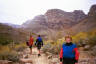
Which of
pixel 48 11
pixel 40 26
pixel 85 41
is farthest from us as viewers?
pixel 48 11

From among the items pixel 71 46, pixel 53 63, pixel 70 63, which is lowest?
pixel 53 63

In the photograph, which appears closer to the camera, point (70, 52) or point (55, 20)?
point (70, 52)

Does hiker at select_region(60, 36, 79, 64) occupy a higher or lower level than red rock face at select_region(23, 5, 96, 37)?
lower

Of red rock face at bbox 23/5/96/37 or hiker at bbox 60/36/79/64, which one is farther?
red rock face at bbox 23/5/96/37

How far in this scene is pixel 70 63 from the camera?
5547mm

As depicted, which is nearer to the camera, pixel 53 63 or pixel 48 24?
pixel 53 63

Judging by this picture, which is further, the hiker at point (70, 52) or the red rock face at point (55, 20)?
the red rock face at point (55, 20)

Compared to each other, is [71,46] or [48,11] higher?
[48,11]

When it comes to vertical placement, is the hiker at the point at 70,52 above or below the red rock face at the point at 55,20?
below

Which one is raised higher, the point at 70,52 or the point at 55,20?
the point at 55,20

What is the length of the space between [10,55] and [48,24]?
7938cm

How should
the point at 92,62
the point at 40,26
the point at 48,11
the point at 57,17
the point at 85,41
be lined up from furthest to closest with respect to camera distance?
the point at 48,11
the point at 57,17
the point at 40,26
the point at 85,41
the point at 92,62

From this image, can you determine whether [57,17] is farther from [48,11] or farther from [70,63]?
[70,63]

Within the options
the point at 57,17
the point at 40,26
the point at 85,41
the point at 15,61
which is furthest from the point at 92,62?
the point at 57,17
